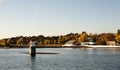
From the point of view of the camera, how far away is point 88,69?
216 feet

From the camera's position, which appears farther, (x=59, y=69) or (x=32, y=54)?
(x=32, y=54)

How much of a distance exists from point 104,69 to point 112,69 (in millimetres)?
1670

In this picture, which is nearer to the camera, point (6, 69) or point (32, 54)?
point (6, 69)

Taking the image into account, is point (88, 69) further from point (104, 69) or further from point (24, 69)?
point (24, 69)

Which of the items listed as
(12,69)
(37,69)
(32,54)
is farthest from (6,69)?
(32,54)

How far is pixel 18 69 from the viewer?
65.8m

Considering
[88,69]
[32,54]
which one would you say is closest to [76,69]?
[88,69]

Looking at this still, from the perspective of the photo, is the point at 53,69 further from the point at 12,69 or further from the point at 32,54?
the point at 32,54

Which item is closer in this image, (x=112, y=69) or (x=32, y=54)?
(x=112, y=69)

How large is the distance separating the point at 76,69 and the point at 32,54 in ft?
178

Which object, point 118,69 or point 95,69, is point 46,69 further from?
point 118,69

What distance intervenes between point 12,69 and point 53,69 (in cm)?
862

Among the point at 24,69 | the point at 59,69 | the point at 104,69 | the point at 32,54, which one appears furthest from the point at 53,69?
the point at 32,54

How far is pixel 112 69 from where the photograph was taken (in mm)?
65500
